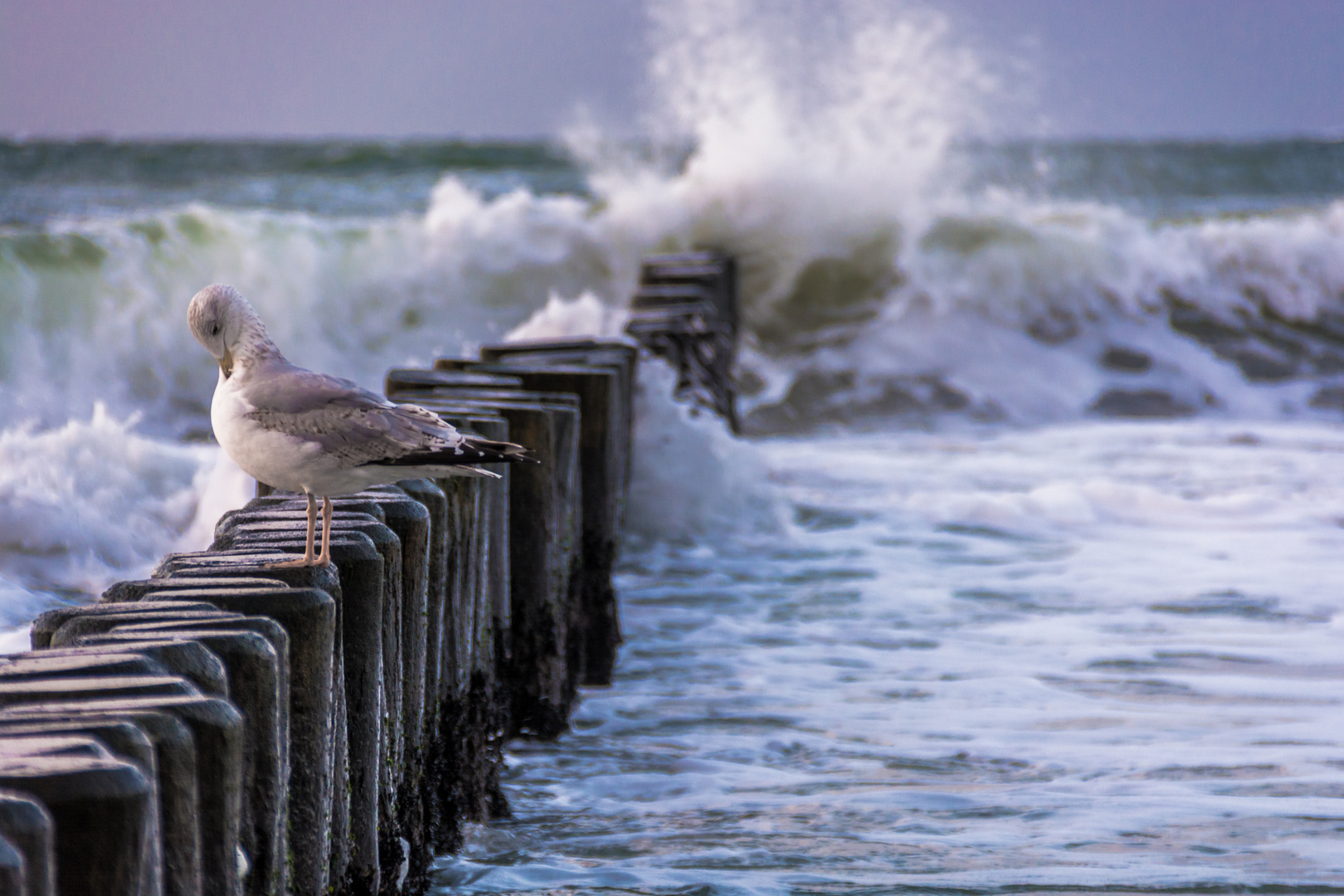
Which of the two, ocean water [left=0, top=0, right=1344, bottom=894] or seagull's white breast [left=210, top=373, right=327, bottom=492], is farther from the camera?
ocean water [left=0, top=0, right=1344, bottom=894]

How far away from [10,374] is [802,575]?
6.02 meters

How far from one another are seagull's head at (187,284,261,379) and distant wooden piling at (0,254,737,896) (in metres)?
0.35

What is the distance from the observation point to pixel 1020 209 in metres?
16.5

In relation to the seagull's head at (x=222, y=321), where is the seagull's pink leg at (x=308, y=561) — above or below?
below

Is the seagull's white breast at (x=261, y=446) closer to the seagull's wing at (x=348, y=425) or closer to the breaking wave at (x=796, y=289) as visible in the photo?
the seagull's wing at (x=348, y=425)

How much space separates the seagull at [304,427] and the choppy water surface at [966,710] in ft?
3.86

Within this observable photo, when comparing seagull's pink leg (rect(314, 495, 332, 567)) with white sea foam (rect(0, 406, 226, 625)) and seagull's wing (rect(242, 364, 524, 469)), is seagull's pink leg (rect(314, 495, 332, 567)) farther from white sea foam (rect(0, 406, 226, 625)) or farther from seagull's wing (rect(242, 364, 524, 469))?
white sea foam (rect(0, 406, 226, 625))

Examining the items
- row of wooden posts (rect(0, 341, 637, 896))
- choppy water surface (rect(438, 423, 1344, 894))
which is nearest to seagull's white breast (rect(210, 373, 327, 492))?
row of wooden posts (rect(0, 341, 637, 896))

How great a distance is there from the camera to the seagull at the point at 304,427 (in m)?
2.51

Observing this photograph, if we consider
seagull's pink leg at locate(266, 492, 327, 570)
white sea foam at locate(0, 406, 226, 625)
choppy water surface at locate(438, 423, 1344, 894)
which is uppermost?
seagull's pink leg at locate(266, 492, 327, 570)

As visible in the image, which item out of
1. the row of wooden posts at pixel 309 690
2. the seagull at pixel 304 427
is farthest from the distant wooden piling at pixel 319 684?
the seagull at pixel 304 427

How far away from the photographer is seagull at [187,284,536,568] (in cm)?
251

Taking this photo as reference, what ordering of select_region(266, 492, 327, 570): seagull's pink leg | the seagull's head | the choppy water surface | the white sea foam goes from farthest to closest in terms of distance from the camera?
the white sea foam, the choppy water surface, the seagull's head, select_region(266, 492, 327, 570): seagull's pink leg

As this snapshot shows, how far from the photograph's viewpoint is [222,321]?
101 inches
